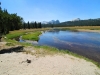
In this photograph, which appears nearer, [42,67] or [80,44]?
[42,67]

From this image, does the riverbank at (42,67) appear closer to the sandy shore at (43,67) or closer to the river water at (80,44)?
the sandy shore at (43,67)

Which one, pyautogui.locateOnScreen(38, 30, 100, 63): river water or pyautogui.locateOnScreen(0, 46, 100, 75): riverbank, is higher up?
pyautogui.locateOnScreen(0, 46, 100, 75): riverbank

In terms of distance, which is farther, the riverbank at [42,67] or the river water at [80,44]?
the river water at [80,44]

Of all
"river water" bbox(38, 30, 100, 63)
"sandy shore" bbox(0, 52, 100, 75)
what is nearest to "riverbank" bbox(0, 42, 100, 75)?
"sandy shore" bbox(0, 52, 100, 75)

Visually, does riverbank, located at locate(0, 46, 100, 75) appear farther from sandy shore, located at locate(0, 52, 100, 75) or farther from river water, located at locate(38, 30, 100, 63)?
river water, located at locate(38, 30, 100, 63)

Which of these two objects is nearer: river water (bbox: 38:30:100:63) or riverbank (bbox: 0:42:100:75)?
riverbank (bbox: 0:42:100:75)

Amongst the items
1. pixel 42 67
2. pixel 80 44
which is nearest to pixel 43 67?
pixel 42 67

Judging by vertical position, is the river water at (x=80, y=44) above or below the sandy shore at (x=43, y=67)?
below

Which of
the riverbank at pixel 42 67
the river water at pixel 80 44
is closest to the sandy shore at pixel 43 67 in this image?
the riverbank at pixel 42 67

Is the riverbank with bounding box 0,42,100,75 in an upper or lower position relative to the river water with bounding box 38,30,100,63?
upper

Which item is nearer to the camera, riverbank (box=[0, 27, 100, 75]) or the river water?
riverbank (box=[0, 27, 100, 75])

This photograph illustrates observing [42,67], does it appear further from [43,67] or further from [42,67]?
[43,67]

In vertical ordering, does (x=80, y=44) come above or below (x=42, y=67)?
below

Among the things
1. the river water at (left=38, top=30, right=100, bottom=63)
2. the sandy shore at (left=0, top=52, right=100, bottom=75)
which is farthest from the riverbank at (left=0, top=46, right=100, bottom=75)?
the river water at (left=38, top=30, right=100, bottom=63)
